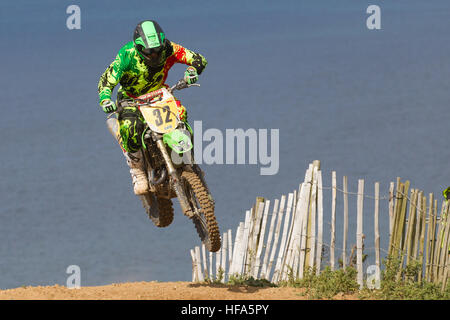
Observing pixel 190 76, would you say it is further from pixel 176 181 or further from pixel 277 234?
pixel 277 234

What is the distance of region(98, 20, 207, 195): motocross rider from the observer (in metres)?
14.0

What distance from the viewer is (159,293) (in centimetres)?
1406

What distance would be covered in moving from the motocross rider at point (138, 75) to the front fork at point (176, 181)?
0.43 m

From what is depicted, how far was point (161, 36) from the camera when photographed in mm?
13977

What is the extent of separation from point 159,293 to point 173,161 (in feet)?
5.67

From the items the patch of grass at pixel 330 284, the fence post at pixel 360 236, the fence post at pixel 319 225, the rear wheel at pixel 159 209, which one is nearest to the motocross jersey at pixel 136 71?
the rear wheel at pixel 159 209

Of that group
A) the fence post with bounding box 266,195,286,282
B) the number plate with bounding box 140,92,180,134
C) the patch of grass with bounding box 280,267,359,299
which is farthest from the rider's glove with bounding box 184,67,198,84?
the patch of grass with bounding box 280,267,359,299

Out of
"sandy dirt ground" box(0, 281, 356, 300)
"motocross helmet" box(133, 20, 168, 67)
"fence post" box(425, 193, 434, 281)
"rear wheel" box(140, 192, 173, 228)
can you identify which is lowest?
"sandy dirt ground" box(0, 281, 356, 300)

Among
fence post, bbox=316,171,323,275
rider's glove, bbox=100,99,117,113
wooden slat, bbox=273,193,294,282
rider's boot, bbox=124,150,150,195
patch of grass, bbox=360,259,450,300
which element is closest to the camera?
patch of grass, bbox=360,259,450,300

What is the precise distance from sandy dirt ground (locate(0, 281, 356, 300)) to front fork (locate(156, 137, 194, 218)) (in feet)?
3.49

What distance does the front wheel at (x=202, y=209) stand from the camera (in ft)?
45.1

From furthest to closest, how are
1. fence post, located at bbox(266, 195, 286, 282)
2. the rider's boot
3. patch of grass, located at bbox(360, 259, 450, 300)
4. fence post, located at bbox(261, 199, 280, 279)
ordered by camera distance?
fence post, located at bbox(261, 199, 280, 279)
fence post, located at bbox(266, 195, 286, 282)
the rider's boot
patch of grass, located at bbox(360, 259, 450, 300)

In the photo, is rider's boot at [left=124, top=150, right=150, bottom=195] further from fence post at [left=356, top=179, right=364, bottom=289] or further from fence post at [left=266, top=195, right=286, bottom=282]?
fence post at [left=356, top=179, right=364, bottom=289]

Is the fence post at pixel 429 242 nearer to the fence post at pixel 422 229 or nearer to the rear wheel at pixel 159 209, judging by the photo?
the fence post at pixel 422 229
